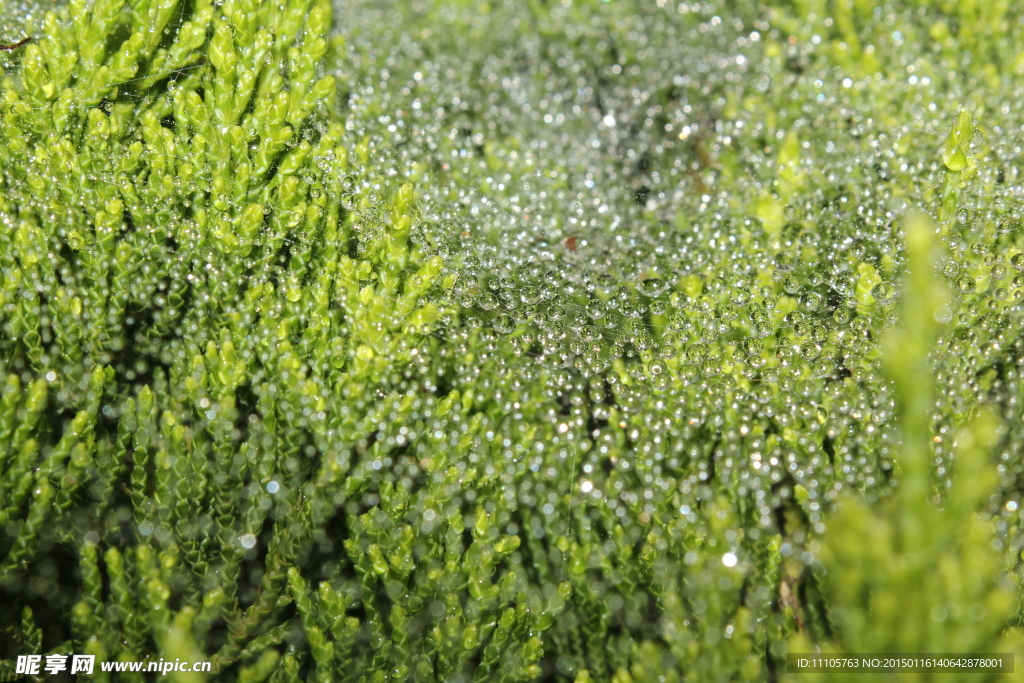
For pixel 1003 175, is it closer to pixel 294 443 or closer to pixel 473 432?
pixel 473 432

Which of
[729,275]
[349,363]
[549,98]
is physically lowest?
[349,363]

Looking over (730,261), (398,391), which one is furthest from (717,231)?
(398,391)

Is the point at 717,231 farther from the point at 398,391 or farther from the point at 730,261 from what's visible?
the point at 398,391

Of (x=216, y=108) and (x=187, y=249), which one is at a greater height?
(x=216, y=108)

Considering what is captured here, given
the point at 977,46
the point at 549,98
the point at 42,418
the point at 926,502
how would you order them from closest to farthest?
1. the point at 926,502
2. the point at 42,418
3. the point at 977,46
4. the point at 549,98

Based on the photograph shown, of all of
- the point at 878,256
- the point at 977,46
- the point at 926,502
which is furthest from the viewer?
the point at 977,46

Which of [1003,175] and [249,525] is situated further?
[1003,175]

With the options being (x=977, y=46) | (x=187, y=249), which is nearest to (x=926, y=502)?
(x=187, y=249)

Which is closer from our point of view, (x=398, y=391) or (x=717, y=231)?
(x=398, y=391)
